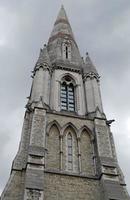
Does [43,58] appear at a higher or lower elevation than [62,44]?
lower

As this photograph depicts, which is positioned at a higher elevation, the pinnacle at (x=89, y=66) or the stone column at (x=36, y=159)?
the pinnacle at (x=89, y=66)

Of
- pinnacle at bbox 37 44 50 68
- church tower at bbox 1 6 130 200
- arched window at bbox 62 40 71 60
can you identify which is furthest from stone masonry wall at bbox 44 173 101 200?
arched window at bbox 62 40 71 60

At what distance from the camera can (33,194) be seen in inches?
580

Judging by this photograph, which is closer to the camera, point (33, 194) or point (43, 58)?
point (33, 194)

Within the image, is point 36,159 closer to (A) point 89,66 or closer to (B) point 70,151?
(B) point 70,151

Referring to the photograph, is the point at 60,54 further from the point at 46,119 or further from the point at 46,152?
the point at 46,152

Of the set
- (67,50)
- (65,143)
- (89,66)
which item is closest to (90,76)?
(89,66)

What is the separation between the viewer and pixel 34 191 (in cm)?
1485

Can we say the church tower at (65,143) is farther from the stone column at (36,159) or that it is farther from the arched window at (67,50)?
the arched window at (67,50)

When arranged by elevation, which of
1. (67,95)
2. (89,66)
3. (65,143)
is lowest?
(65,143)

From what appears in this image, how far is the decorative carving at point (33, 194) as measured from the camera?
14.6 metres

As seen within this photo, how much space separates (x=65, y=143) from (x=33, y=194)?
5.06 m

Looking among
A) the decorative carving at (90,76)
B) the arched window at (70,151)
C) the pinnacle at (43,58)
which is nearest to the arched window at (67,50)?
the pinnacle at (43,58)

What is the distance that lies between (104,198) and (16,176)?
14.7 ft
